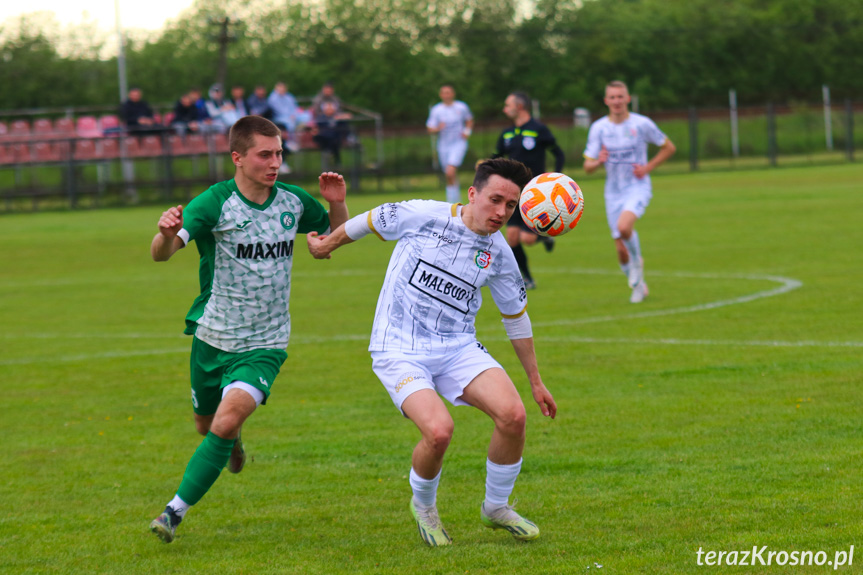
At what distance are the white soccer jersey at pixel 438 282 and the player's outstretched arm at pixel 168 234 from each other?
103cm

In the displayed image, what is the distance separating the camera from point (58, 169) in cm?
3281

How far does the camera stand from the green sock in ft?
17.1

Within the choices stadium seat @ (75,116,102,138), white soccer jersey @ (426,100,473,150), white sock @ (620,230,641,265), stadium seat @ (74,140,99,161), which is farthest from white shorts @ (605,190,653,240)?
stadium seat @ (75,116,102,138)

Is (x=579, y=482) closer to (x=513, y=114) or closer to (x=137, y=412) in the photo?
(x=137, y=412)

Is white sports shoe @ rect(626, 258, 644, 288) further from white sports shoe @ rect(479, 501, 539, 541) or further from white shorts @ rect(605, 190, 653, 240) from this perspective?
white sports shoe @ rect(479, 501, 539, 541)

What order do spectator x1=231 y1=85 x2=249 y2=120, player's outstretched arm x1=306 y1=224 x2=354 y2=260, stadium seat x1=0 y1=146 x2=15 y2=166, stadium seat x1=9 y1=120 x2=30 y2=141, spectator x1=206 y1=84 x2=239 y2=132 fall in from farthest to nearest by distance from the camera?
1. stadium seat x1=9 y1=120 x2=30 y2=141
2. stadium seat x1=0 y1=146 x2=15 y2=166
3. spectator x1=206 y1=84 x2=239 y2=132
4. spectator x1=231 y1=85 x2=249 y2=120
5. player's outstretched arm x1=306 y1=224 x2=354 y2=260

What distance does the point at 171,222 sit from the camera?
512cm

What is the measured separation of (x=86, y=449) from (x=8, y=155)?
96.5ft

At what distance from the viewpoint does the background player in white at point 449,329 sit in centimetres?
502

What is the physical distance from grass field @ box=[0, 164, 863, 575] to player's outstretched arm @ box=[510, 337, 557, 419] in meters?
0.56

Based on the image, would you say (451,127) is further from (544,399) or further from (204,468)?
(204,468)

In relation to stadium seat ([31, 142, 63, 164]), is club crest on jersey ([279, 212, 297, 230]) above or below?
below

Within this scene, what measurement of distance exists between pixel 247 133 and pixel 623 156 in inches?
327

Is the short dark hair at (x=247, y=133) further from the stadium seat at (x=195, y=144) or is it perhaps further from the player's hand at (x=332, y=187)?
the stadium seat at (x=195, y=144)
